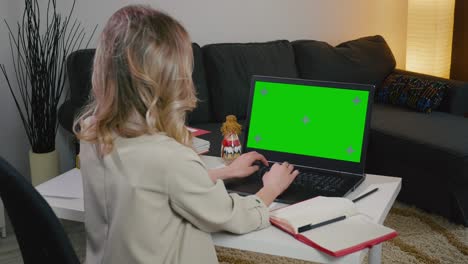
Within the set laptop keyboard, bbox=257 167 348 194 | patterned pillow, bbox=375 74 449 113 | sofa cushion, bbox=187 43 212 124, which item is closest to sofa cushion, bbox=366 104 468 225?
patterned pillow, bbox=375 74 449 113

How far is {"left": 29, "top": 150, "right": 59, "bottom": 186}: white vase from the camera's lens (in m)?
3.08

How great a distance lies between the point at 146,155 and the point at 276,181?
0.48 meters

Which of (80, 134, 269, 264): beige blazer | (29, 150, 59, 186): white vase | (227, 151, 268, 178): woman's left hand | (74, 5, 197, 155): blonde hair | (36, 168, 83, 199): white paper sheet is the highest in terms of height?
(74, 5, 197, 155): blonde hair

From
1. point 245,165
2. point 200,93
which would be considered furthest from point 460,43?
point 245,165

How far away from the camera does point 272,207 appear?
5.20 ft

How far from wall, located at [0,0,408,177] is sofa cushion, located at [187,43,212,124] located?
13.0 inches

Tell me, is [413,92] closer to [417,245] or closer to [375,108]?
[375,108]

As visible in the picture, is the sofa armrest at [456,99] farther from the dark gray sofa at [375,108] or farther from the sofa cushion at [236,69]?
the sofa cushion at [236,69]

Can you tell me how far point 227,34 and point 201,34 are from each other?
0.19 meters

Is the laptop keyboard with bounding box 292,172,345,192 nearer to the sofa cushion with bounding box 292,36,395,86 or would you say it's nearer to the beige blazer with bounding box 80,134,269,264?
the beige blazer with bounding box 80,134,269,264

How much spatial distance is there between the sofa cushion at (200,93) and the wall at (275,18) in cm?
33

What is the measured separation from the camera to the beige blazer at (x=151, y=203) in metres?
1.25

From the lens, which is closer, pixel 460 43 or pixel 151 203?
pixel 151 203

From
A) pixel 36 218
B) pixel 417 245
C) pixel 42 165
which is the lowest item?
pixel 417 245
